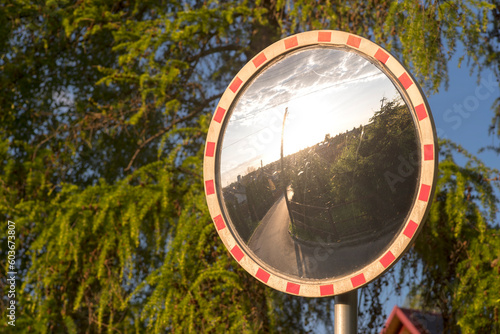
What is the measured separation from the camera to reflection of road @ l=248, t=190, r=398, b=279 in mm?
1632

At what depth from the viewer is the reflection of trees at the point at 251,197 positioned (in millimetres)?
1786

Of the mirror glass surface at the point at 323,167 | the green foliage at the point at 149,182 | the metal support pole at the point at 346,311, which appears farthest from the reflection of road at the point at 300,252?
the green foliage at the point at 149,182

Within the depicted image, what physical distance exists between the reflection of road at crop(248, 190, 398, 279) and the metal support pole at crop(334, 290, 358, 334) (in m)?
0.13

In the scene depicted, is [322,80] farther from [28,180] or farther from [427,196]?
[28,180]

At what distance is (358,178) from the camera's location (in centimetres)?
167

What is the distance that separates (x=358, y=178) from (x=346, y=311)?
1.45 ft

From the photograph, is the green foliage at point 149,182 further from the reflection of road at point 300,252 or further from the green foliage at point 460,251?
the reflection of road at point 300,252

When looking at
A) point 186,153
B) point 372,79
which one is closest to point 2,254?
point 186,153

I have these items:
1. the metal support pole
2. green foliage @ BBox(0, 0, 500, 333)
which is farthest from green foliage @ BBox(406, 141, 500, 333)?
the metal support pole

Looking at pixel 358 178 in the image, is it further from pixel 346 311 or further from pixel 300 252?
pixel 346 311

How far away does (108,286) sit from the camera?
3.86 meters

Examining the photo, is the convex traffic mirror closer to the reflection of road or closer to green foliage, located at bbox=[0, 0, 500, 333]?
the reflection of road

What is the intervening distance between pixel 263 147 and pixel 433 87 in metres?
2.05

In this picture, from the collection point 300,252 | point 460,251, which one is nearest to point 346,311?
point 300,252
